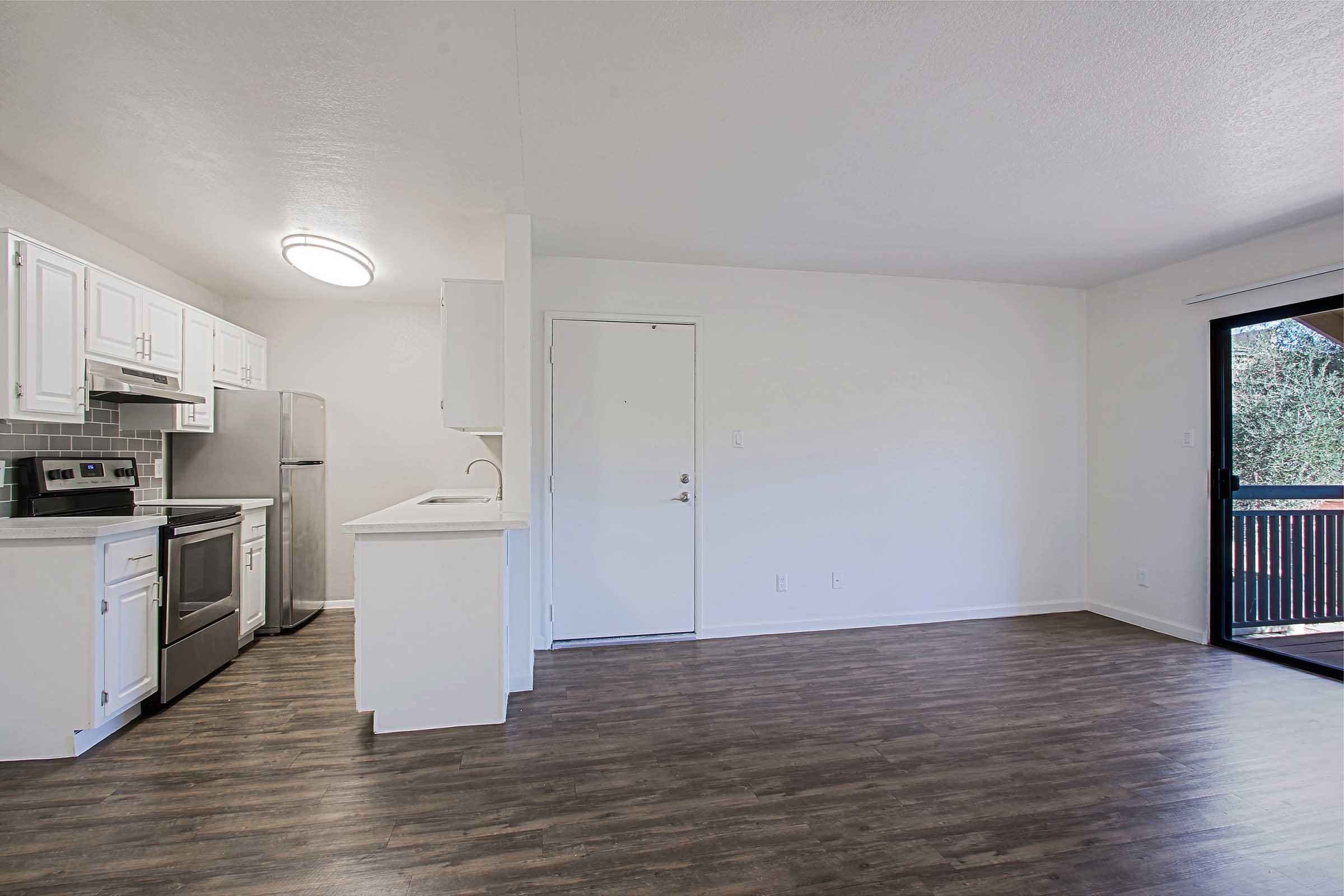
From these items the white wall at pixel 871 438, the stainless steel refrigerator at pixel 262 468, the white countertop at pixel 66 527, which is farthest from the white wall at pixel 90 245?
the white wall at pixel 871 438

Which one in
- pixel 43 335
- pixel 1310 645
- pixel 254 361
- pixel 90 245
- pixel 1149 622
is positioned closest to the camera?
pixel 43 335

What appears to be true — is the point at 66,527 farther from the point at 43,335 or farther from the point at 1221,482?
the point at 1221,482

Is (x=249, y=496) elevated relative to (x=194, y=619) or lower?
elevated

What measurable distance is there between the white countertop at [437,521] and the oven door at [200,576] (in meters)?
0.97

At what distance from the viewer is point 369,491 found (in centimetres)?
474

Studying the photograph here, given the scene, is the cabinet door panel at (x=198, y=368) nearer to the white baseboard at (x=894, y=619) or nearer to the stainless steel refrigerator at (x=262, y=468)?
the stainless steel refrigerator at (x=262, y=468)

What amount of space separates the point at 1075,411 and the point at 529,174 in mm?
4368

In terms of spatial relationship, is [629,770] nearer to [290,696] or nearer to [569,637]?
[569,637]

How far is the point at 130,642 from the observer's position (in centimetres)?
260

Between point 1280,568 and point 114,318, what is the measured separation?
6962 millimetres

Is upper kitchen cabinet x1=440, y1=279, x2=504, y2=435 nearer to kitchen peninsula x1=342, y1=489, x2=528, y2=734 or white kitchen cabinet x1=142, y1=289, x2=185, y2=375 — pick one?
kitchen peninsula x1=342, y1=489, x2=528, y2=734

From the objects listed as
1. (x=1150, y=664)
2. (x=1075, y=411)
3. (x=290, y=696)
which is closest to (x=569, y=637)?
(x=290, y=696)

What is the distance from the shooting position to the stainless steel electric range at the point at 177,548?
282 centimetres

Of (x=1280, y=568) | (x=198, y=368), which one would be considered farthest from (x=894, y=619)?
(x=198, y=368)
